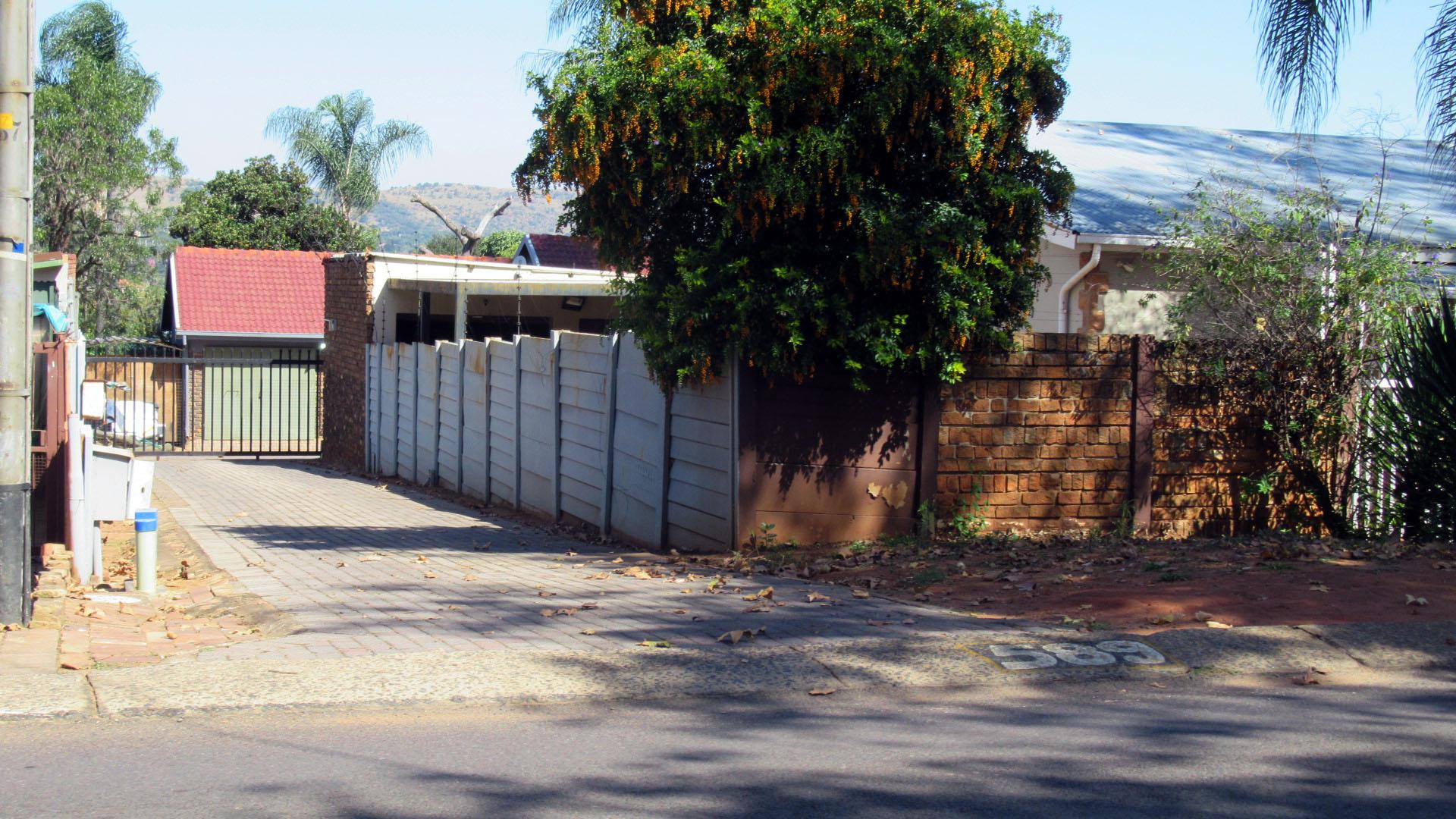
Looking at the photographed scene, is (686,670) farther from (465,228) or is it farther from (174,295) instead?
(465,228)

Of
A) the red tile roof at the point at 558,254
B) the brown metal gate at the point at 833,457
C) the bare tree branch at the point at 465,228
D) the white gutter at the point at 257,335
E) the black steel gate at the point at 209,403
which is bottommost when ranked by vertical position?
the black steel gate at the point at 209,403

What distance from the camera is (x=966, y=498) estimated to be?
36.9 feet

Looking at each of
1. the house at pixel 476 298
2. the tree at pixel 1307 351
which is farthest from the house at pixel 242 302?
the tree at pixel 1307 351

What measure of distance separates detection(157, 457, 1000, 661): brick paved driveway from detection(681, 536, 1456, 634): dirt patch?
1.91ft

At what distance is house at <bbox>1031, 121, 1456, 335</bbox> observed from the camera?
14727mm

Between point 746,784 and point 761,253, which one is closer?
point 746,784

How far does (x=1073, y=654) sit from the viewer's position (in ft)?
23.0

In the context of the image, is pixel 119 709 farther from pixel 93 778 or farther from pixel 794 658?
pixel 794 658

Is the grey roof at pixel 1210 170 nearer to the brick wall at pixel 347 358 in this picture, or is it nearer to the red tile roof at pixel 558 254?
the brick wall at pixel 347 358

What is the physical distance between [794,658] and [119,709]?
130 inches

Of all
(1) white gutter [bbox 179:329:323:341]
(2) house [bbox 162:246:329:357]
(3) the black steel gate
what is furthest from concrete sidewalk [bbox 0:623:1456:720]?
(1) white gutter [bbox 179:329:323:341]

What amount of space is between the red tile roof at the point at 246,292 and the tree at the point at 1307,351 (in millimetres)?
28468

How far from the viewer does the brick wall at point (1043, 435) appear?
1122 centimetres

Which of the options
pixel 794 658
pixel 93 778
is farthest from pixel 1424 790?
pixel 93 778
